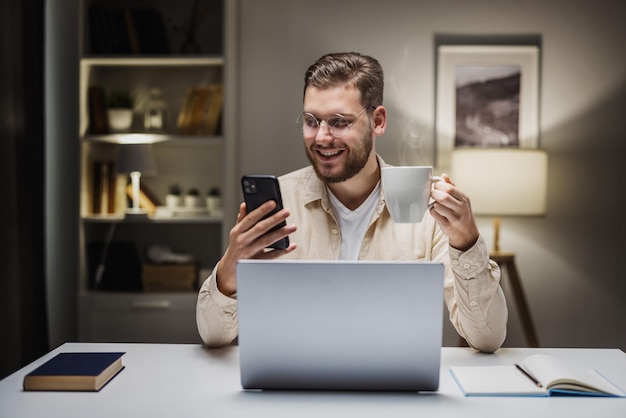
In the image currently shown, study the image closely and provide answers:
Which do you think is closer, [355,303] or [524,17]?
[355,303]

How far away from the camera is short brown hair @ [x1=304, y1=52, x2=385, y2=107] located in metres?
1.88

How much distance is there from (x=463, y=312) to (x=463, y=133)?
212 centimetres

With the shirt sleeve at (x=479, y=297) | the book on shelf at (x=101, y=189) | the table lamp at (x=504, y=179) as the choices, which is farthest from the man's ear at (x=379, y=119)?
the book on shelf at (x=101, y=189)

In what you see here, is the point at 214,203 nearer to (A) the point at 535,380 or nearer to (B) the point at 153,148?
(B) the point at 153,148

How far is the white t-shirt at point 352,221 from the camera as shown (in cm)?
190

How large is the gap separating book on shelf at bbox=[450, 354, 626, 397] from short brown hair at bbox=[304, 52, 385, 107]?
2.91ft

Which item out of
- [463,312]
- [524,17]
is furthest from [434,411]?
[524,17]

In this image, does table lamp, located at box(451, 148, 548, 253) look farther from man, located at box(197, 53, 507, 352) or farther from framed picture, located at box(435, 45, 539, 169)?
man, located at box(197, 53, 507, 352)

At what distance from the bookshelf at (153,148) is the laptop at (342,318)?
2.18 metres

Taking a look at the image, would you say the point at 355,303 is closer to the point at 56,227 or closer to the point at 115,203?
the point at 115,203

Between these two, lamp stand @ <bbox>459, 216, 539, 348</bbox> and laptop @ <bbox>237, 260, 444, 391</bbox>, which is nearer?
laptop @ <bbox>237, 260, 444, 391</bbox>

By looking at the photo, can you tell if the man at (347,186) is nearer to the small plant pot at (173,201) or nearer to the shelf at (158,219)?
the shelf at (158,219)

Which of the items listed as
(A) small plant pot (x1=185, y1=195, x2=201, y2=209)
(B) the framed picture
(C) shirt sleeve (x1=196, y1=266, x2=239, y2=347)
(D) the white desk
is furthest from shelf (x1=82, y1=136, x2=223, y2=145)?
(D) the white desk

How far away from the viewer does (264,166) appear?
3523 millimetres
